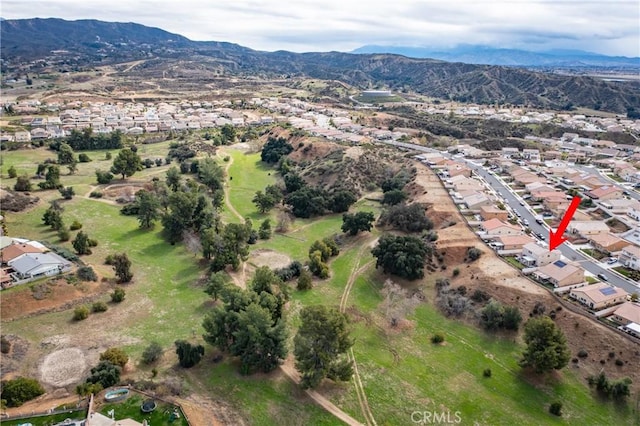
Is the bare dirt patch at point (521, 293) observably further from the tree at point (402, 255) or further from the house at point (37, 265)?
the house at point (37, 265)

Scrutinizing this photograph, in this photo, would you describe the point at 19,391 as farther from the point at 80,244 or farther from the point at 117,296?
the point at 80,244

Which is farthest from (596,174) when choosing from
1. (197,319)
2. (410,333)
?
(197,319)

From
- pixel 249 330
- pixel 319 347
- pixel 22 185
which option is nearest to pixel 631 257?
pixel 319 347

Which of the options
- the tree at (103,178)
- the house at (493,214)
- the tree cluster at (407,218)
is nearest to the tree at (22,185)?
the tree at (103,178)

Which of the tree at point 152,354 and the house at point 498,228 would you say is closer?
the tree at point 152,354

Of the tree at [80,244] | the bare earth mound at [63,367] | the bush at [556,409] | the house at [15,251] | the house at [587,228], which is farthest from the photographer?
the house at [587,228]

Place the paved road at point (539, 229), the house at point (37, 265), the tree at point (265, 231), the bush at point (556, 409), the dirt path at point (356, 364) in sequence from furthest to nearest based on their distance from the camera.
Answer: the tree at point (265, 231)
the paved road at point (539, 229)
the house at point (37, 265)
the bush at point (556, 409)
the dirt path at point (356, 364)
